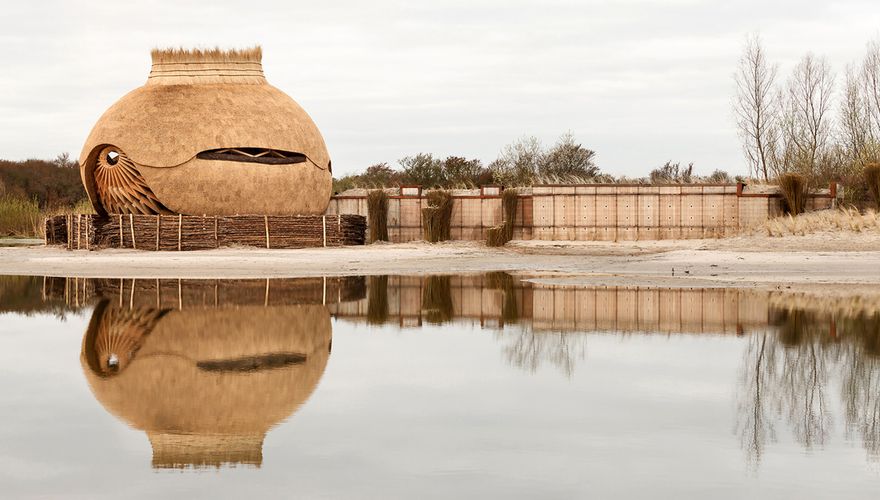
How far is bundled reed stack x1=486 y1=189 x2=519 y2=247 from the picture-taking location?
29891mm

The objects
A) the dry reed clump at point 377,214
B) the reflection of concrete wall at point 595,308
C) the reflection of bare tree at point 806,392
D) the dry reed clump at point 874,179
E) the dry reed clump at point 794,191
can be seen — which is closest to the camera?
the reflection of bare tree at point 806,392

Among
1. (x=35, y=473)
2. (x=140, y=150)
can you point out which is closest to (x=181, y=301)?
(x=35, y=473)

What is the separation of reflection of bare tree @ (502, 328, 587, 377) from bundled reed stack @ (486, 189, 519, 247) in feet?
57.2

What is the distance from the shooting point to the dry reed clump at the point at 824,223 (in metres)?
26.2

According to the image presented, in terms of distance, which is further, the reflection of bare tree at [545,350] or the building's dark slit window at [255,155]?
the building's dark slit window at [255,155]

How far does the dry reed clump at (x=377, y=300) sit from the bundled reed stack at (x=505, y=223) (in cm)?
838

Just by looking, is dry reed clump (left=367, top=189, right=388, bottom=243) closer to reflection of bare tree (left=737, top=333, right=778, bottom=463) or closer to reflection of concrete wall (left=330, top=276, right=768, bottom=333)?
reflection of concrete wall (left=330, top=276, right=768, bottom=333)

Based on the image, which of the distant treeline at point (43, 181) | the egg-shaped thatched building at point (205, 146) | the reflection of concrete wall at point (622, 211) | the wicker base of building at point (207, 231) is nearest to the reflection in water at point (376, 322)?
the wicker base of building at point (207, 231)

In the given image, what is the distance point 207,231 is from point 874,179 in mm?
16953

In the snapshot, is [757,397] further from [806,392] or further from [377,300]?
[377,300]

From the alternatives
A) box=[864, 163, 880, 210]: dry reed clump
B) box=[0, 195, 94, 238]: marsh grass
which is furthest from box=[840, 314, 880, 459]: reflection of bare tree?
box=[0, 195, 94, 238]: marsh grass

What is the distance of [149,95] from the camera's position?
30656 mm

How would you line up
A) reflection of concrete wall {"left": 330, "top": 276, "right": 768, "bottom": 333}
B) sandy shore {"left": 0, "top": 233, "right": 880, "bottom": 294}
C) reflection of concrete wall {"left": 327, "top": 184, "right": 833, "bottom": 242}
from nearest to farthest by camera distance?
1. reflection of concrete wall {"left": 330, "top": 276, "right": 768, "bottom": 333}
2. sandy shore {"left": 0, "top": 233, "right": 880, "bottom": 294}
3. reflection of concrete wall {"left": 327, "top": 184, "right": 833, "bottom": 242}

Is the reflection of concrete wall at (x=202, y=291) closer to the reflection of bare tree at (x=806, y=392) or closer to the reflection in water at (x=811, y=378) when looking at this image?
the reflection in water at (x=811, y=378)
